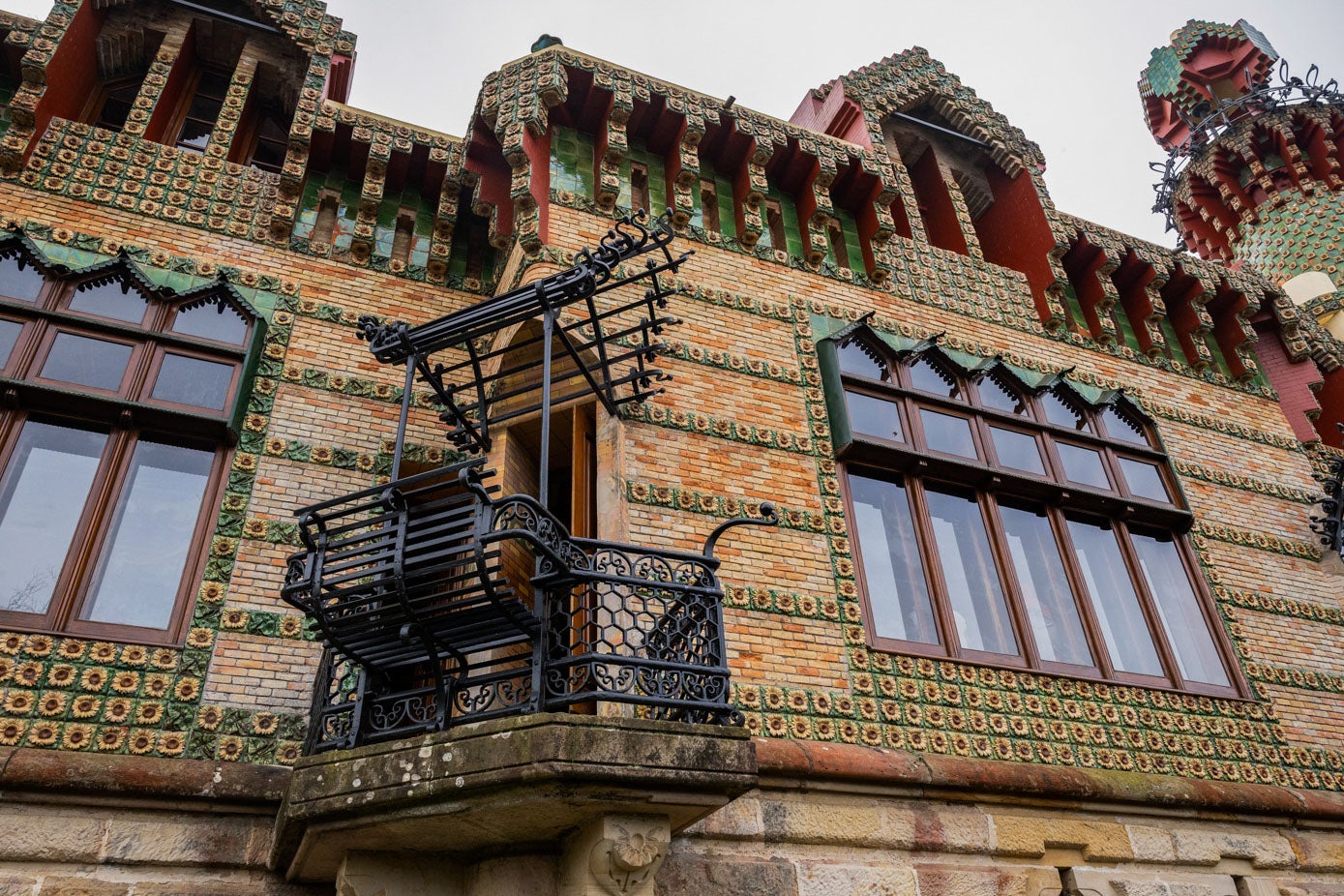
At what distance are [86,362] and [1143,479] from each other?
8355 mm

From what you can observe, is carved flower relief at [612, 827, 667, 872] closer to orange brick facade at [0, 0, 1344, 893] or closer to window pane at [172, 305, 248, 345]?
orange brick facade at [0, 0, 1344, 893]

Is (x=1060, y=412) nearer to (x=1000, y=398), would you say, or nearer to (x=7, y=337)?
(x=1000, y=398)

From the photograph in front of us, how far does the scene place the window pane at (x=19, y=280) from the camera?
660cm

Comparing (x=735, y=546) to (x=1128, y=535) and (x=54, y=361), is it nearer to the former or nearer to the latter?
(x=1128, y=535)

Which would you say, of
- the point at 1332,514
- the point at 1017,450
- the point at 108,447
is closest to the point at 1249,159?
the point at 1332,514

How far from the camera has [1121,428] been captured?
912 centimetres

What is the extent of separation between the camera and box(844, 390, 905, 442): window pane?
7762 millimetres

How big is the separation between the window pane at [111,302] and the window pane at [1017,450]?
657 centimetres

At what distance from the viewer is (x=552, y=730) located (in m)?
4.29

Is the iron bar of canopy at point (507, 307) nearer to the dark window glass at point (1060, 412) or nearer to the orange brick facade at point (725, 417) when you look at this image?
the orange brick facade at point (725, 417)

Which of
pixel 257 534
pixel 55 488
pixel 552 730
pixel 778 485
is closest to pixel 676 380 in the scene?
pixel 778 485

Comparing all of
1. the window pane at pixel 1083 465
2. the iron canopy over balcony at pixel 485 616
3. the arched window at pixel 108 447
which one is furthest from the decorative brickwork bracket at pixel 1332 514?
→ the arched window at pixel 108 447

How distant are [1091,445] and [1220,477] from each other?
142cm

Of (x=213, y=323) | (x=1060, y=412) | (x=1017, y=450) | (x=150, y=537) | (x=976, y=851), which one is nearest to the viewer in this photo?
(x=976, y=851)
